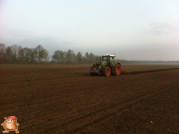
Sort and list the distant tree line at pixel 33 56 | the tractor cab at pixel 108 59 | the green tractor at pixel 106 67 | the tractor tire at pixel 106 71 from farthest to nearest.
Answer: the distant tree line at pixel 33 56, the tractor cab at pixel 108 59, the green tractor at pixel 106 67, the tractor tire at pixel 106 71

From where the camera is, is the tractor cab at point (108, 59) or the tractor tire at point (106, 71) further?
the tractor cab at point (108, 59)

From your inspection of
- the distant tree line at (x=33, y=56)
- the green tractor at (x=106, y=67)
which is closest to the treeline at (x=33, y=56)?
the distant tree line at (x=33, y=56)

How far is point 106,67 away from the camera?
1850 cm

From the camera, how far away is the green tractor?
18469 millimetres

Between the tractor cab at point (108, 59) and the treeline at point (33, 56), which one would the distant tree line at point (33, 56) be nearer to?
the treeline at point (33, 56)

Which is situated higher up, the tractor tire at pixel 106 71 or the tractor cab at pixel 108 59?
the tractor cab at pixel 108 59

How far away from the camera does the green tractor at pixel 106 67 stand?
60.6ft

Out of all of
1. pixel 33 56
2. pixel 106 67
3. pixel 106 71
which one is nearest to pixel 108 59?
pixel 106 67

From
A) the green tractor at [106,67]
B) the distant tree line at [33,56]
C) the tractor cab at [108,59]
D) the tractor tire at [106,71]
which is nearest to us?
the tractor tire at [106,71]

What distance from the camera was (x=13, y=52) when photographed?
66438 millimetres

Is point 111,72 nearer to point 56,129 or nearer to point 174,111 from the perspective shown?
point 174,111

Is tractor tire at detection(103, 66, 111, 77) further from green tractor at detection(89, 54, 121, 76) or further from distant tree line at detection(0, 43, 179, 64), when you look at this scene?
distant tree line at detection(0, 43, 179, 64)

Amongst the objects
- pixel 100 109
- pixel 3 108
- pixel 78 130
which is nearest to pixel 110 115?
pixel 100 109

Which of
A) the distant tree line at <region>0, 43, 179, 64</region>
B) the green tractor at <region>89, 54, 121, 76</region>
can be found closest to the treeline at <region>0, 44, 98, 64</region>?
the distant tree line at <region>0, 43, 179, 64</region>
